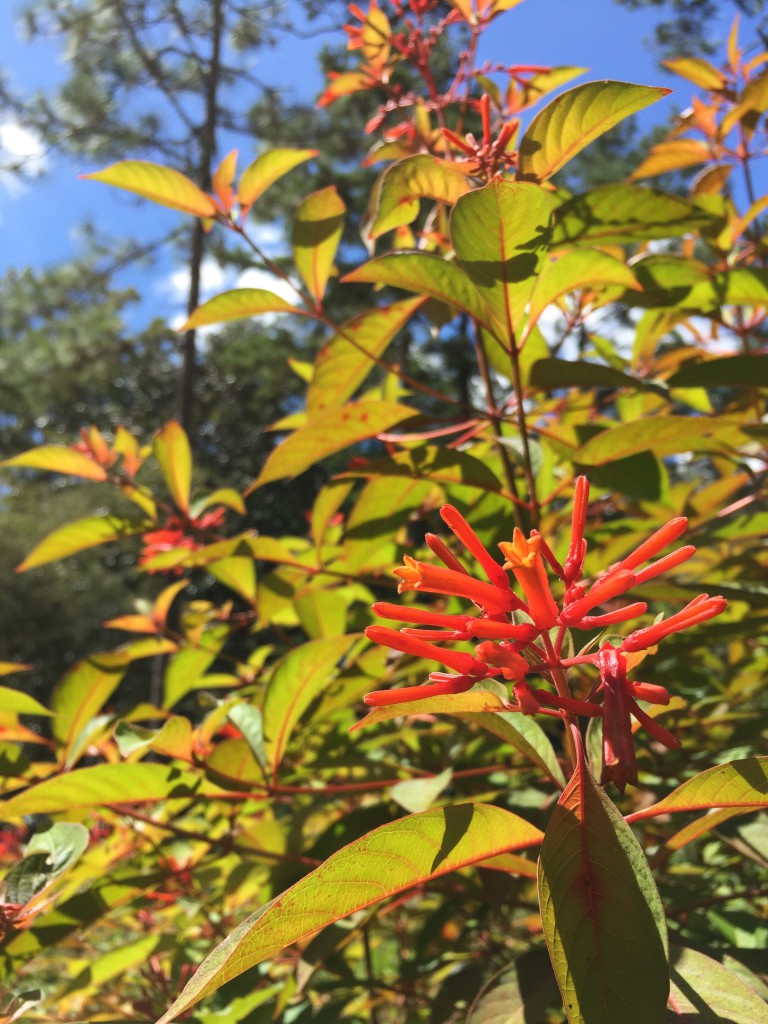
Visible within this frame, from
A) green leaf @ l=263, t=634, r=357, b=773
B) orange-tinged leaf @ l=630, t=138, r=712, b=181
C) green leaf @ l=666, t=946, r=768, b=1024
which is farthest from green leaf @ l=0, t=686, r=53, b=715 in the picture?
orange-tinged leaf @ l=630, t=138, r=712, b=181

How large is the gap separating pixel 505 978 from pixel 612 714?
0.93 feet

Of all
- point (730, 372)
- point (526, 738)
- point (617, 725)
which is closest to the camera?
point (617, 725)

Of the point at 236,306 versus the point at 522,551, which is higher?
the point at 236,306

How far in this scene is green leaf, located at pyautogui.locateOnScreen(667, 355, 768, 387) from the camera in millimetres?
651

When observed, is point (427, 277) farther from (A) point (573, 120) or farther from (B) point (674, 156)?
(B) point (674, 156)

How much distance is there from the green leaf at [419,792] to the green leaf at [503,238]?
34 cm

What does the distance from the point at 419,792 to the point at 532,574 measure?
12.6 inches

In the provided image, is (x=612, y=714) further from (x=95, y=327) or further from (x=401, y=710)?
(x=95, y=327)

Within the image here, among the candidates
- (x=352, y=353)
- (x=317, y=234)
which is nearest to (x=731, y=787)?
(x=352, y=353)

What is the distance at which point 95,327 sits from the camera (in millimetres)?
10328

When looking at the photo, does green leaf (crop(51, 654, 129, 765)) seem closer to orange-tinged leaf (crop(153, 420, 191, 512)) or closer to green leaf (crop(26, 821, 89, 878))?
green leaf (crop(26, 821, 89, 878))

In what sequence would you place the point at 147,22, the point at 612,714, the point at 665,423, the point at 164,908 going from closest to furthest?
the point at 612,714, the point at 665,423, the point at 164,908, the point at 147,22

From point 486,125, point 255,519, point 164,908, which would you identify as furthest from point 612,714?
point 255,519

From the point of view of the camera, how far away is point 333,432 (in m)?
0.63
